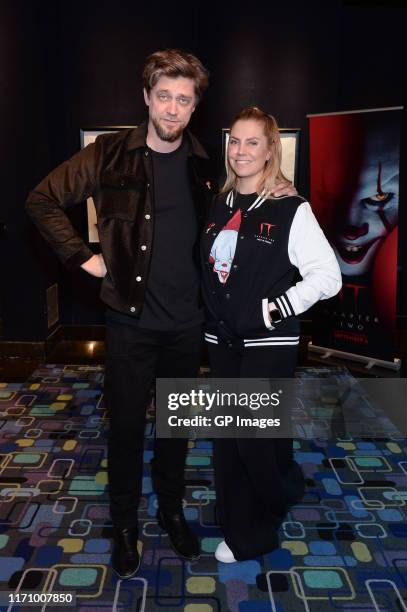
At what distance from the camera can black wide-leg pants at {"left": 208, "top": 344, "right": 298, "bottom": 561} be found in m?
2.04

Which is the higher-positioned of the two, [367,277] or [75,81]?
[75,81]

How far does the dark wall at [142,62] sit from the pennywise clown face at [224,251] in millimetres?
2691

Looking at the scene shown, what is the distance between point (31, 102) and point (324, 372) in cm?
310

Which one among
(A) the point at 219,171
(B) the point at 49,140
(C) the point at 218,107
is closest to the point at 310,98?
(C) the point at 218,107

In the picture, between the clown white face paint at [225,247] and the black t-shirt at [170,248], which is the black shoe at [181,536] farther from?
the clown white face paint at [225,247]

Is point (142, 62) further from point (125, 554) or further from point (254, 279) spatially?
point (125, 554)

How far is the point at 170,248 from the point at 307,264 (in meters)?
0.49

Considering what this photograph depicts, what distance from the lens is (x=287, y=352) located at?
81.0 inches

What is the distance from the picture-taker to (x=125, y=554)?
2.16 meters

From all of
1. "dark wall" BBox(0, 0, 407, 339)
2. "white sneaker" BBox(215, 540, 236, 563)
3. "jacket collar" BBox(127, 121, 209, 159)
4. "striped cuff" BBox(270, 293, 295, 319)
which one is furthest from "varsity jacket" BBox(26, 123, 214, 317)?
"dark wall" BBox(0, 0, 407, 339)

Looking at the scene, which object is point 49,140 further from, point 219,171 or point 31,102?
point 219,171

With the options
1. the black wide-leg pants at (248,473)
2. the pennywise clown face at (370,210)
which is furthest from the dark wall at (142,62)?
the black wide-leg pants at (248,473)

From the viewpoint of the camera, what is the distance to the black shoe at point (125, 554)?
7.03 ft

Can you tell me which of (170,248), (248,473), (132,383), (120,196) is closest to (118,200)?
(120,196)
